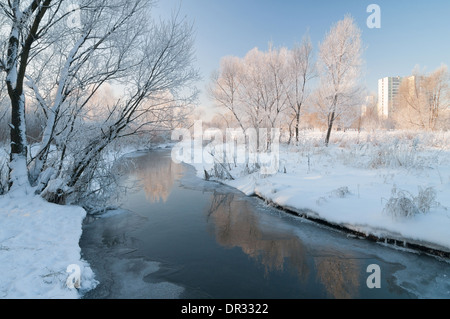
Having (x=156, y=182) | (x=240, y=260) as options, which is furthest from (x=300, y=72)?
(x=240, y=260)

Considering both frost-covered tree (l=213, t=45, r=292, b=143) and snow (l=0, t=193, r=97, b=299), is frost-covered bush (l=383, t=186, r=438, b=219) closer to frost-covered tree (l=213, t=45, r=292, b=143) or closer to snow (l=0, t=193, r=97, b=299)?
snow (l=0, t=193, r=97, b=299)

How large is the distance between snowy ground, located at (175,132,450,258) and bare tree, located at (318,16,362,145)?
289 inches

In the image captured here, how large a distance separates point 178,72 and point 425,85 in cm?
2908

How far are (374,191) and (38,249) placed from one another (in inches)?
317

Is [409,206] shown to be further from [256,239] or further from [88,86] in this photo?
[88,86]

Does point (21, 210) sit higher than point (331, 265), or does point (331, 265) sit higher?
point (21, 210)

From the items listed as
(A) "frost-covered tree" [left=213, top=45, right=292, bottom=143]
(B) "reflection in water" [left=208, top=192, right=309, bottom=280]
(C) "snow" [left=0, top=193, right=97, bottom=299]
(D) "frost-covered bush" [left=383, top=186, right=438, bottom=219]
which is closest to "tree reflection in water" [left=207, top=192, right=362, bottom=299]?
(B) "reflection in water" [left=208, top=192, right=309, bottom=280]

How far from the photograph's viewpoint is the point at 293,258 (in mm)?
4953

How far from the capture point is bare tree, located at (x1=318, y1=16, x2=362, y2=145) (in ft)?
59.9

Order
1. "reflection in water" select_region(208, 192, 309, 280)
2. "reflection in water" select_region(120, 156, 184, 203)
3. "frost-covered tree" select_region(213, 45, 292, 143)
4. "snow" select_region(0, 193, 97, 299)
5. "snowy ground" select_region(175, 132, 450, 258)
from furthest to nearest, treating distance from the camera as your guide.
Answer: "frost-covered tree" select_region(213, 45, 292, 143), "reflection in water" select_region(120, 156, 184, 203), "snowy ground" select_region(175, 132, 450, 258), "reflection in water" select_region(208, 192, 309, 280), "snow" select_region(0, 193, 97, 299)
